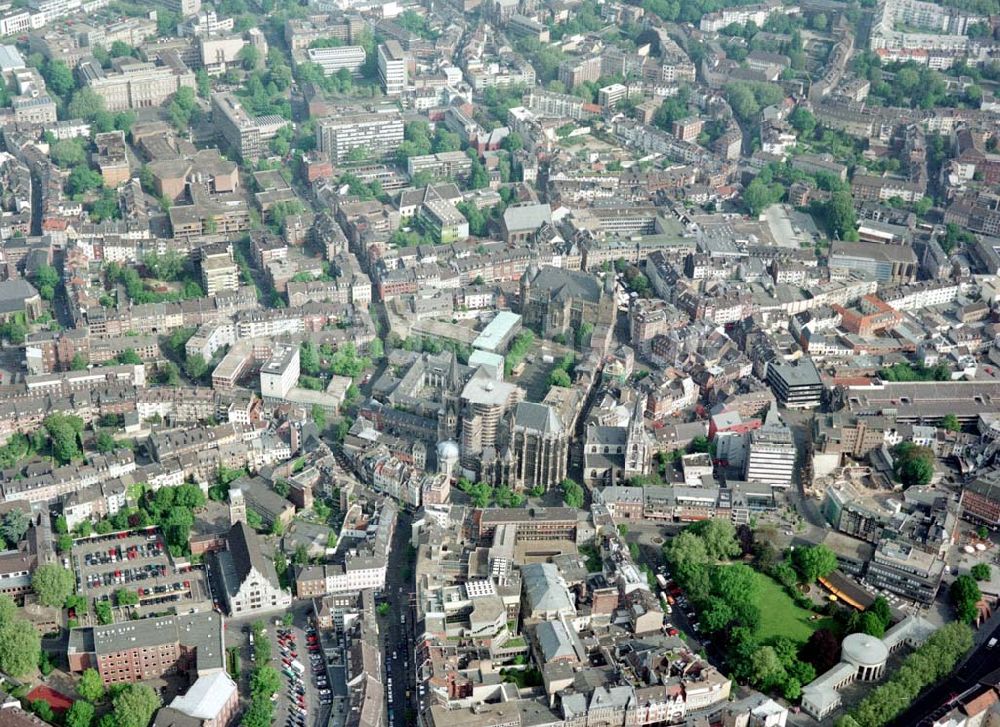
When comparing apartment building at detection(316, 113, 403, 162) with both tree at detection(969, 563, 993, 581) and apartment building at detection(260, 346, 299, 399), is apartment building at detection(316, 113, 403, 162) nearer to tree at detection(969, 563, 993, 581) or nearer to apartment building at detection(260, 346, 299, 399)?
apartment building at detection(260, 346, 299, 399)

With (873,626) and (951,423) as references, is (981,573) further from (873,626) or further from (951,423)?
(951,423)

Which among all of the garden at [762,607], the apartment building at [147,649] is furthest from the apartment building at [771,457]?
the apartment building at [147,649]

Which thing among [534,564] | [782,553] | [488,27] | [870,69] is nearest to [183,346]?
[534,564]

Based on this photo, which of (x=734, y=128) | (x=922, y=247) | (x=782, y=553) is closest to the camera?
(x=782, y=553)

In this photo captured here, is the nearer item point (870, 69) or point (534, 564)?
point (534, 564)

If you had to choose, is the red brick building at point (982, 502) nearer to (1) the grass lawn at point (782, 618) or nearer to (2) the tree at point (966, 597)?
(2) the tree at point (966, 597)

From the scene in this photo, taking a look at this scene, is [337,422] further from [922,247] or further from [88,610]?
[922,247]

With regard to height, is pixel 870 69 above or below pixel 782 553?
above
